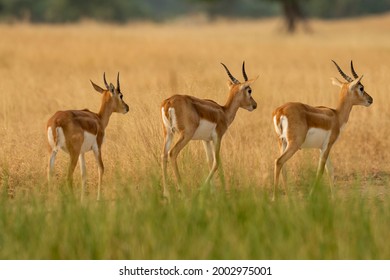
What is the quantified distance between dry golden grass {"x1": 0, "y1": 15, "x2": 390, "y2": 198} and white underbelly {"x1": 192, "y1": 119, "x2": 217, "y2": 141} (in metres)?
0.33

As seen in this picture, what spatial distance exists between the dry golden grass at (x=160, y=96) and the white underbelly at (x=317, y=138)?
16cm

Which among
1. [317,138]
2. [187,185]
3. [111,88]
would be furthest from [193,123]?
[317,138]

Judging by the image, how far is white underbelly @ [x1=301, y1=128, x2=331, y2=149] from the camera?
8.34 metres

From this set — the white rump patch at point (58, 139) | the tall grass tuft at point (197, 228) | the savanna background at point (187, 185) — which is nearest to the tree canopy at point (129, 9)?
the savanna background at point (187, 185)

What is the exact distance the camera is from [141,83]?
1734 centimetres

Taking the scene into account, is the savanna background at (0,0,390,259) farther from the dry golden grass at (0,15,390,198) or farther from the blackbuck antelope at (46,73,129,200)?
the blackbuck antelope at (46,73,129,200)

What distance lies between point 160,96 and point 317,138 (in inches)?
91.3

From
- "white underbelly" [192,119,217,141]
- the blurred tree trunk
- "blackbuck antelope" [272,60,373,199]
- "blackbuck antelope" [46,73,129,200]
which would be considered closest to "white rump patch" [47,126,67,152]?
"blackbuck antelope" [46,73,129,200]

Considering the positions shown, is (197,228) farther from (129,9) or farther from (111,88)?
(129,9)

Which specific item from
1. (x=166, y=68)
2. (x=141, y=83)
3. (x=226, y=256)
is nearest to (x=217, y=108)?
(x=226, y=256)

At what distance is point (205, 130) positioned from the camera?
8539mm

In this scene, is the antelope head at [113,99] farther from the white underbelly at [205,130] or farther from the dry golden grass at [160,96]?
the white underbelly at [205,130]

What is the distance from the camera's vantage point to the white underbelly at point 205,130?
848cm

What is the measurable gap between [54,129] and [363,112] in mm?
5969
